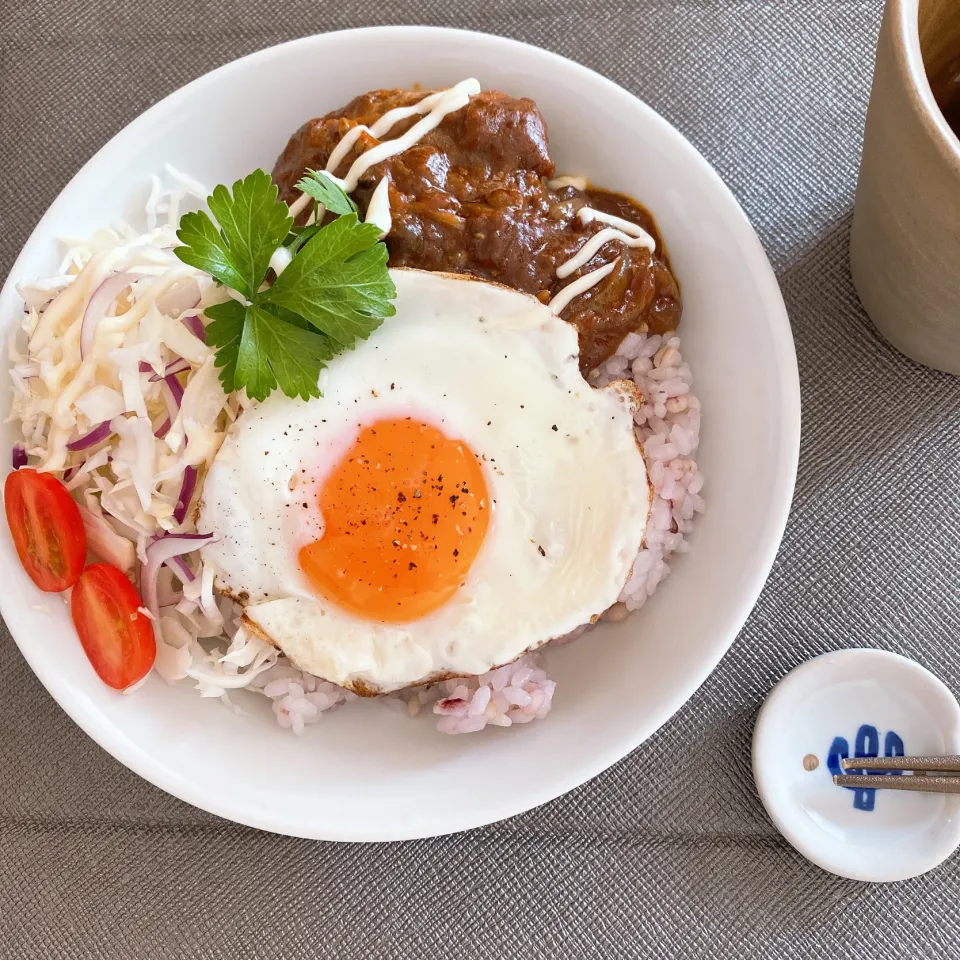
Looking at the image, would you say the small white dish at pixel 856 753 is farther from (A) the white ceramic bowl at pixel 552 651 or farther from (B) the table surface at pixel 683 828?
(A) the white ceramic bowl at pixel 552 651

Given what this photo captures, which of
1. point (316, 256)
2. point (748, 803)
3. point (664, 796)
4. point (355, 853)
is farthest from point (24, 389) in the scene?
point (748, 803)

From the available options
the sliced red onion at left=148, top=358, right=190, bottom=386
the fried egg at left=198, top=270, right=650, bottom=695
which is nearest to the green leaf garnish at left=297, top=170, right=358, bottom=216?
the fried egg at left=198, top=270, right=650, bottom=695

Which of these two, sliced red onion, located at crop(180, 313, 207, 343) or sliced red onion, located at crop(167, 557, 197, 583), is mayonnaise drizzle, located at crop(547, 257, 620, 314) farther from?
sliced red onion, located at crop(167, 557, 197, 583)

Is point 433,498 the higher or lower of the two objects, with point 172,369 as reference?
lower

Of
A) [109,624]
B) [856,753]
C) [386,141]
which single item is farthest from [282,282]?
[856,753]

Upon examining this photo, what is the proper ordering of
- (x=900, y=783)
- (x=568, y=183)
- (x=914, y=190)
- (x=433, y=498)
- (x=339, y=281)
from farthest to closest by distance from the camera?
(x=568, y=183), (x=900, y=783), (x=433, y=498), (x=339, y=281), (x=914, y=190)

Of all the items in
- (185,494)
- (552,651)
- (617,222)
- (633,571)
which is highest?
(617,222)

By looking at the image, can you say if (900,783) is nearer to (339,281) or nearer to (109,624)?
(339,281)
